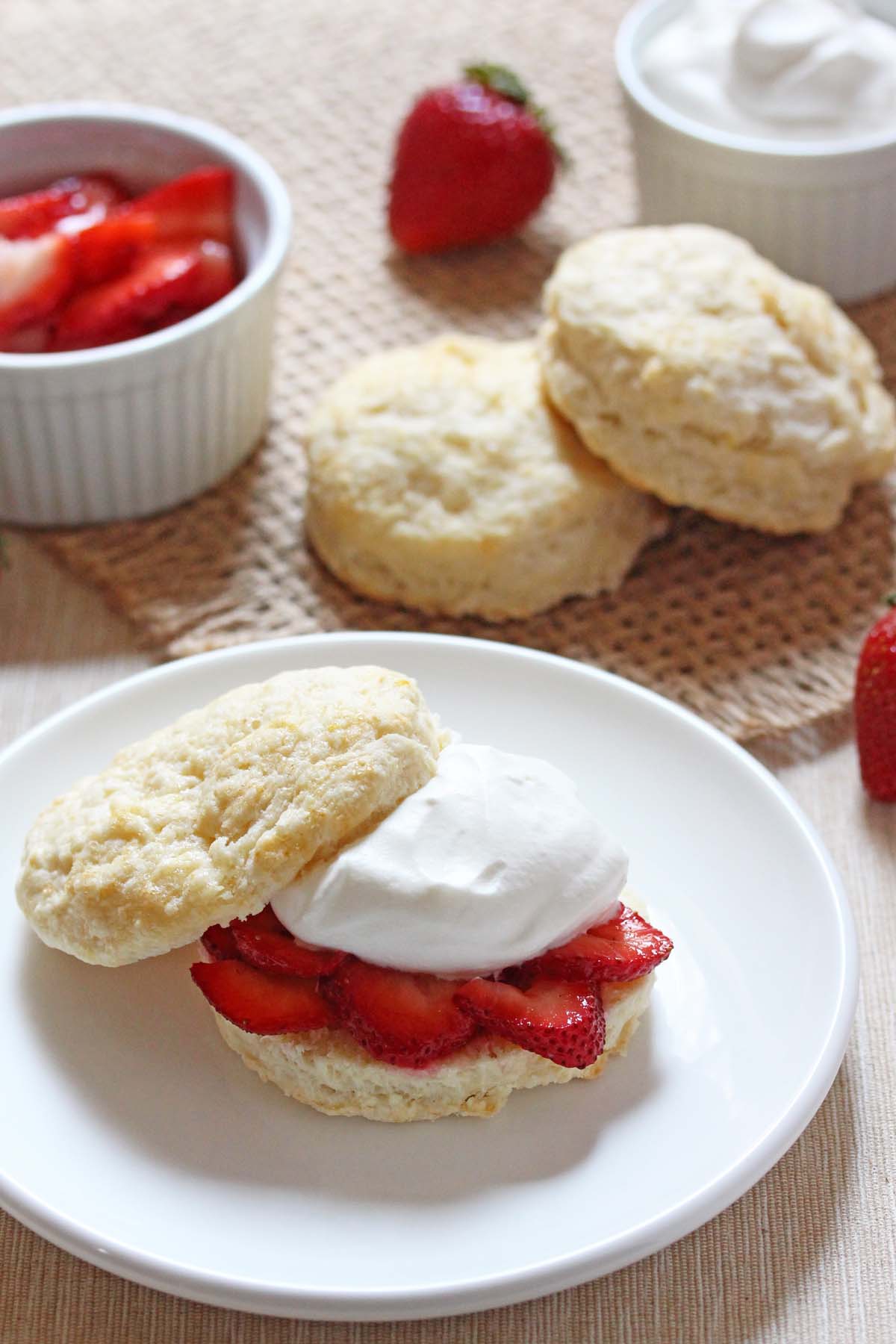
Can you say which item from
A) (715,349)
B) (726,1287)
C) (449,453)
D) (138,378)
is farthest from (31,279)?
(726,1287)

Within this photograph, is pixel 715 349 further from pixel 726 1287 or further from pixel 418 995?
pixel 726 1287

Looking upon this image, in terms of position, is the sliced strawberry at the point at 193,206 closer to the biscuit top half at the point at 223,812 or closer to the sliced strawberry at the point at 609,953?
the biscuit top half at the point at 223,812

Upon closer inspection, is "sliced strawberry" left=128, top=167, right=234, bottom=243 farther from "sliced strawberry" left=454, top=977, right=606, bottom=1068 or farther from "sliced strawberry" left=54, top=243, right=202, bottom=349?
"sliced strawberry" left=454, top=977, right=606, bottom=1068

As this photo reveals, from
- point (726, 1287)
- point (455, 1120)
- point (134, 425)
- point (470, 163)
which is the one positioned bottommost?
point (726, 1287)

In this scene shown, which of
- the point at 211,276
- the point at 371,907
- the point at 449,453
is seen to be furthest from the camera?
the point at 211,276

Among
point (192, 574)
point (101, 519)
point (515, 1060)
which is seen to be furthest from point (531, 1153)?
point (101, 519)

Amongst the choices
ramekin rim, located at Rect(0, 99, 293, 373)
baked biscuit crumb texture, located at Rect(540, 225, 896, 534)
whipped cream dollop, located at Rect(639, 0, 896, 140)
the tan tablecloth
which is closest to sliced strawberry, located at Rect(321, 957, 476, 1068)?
the tan tablecloth
